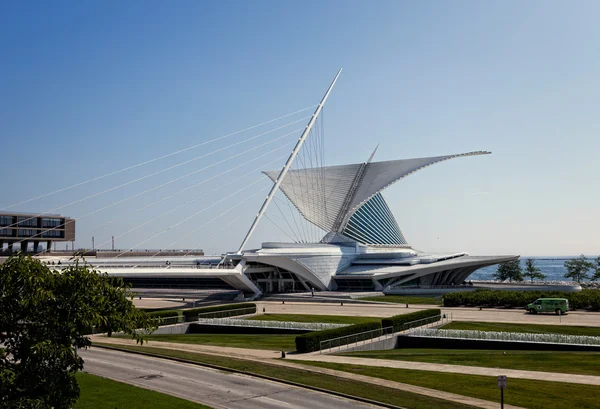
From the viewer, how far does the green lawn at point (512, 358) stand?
26078 mm

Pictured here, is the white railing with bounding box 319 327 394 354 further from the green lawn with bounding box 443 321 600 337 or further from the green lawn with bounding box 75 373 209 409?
the green lawn with bounding box 75 373 209 409

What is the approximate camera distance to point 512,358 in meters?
28.7

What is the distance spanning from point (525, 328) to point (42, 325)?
→ 3216cm

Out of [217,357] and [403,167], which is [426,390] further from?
[403,167]

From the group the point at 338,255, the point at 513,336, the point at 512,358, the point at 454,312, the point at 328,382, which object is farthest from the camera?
the point at 338,255

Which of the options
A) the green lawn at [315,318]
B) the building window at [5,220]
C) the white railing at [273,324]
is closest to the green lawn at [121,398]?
the white railing at [273,324]

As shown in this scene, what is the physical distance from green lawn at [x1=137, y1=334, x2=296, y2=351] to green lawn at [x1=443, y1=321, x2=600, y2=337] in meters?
11.4

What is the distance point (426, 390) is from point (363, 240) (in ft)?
227

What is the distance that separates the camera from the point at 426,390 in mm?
21703

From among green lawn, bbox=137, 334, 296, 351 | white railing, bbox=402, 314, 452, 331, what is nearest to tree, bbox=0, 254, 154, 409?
green lawn, bbox=137, 334, 296, 351

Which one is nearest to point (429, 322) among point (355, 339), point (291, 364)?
point (355, 339)

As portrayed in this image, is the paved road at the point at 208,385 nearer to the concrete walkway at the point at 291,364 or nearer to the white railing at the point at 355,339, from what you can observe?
the concrete walkway at the point at 291,364

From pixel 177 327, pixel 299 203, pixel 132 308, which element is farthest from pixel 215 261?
pixel 132 308

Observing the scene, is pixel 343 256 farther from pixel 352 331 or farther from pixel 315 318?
pixel 352 331
